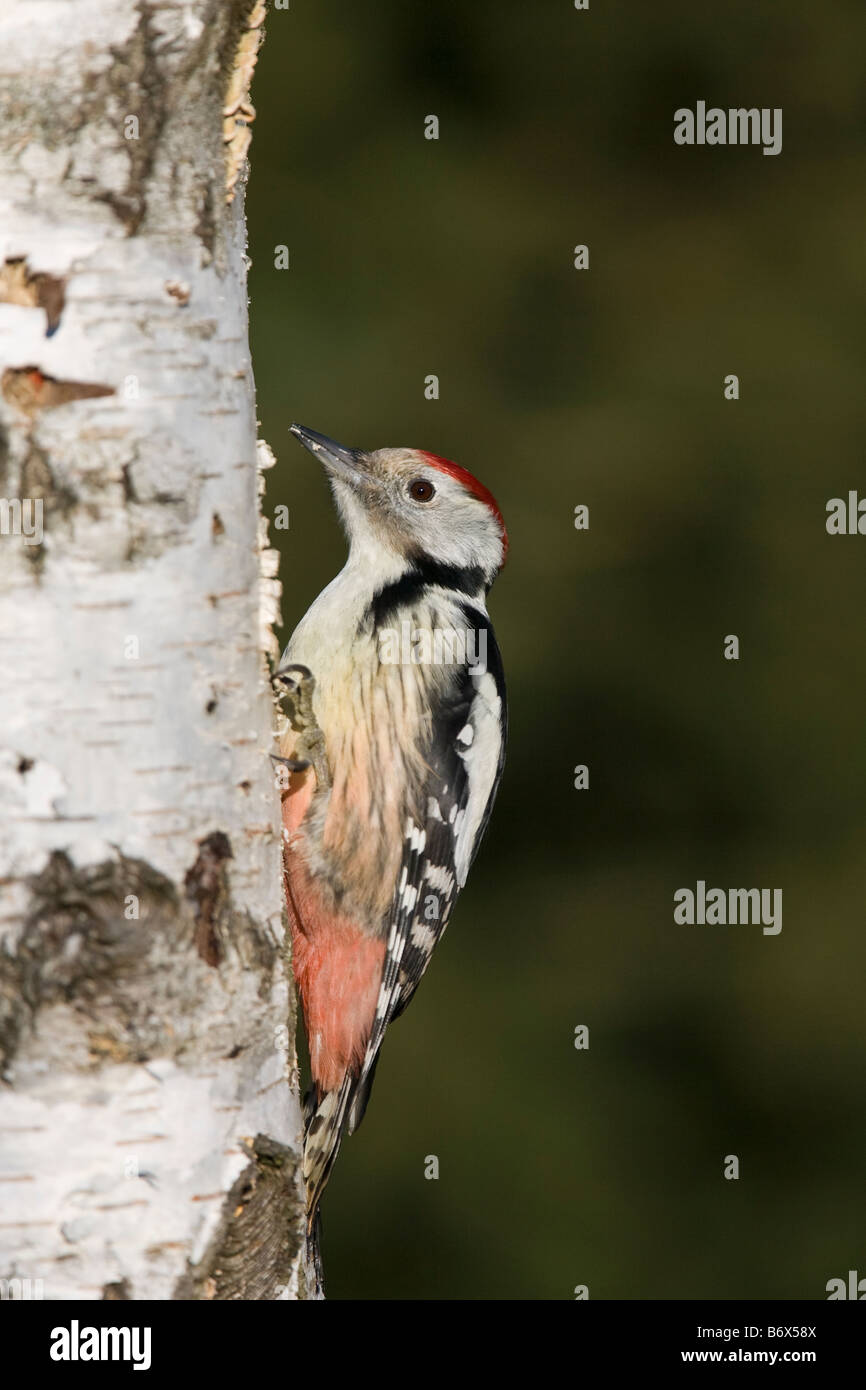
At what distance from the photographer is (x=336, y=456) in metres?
3.20

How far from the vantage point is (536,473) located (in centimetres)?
516

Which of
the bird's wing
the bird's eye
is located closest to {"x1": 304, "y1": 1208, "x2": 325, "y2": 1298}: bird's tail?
the bird's wing

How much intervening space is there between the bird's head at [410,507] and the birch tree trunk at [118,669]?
1.46 meters

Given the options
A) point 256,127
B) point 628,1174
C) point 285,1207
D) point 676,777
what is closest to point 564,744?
point 676,777

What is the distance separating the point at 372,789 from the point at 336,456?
0.76 meters

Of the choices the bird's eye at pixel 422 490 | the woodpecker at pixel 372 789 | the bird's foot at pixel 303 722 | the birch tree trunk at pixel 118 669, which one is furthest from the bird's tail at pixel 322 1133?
the bird's eye at pixel 422 490

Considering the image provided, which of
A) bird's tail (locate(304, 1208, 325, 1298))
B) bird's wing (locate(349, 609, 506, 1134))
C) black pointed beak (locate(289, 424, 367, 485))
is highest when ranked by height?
black pointed beak (locate(289, 424, 367, 485))

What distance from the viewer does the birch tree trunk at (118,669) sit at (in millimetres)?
1523

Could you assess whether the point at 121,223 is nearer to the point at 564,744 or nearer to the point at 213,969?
the point at 213,969

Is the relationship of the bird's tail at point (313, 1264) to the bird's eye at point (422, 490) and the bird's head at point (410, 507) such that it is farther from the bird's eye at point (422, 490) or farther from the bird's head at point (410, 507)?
the bird's eye at point (422, 490)

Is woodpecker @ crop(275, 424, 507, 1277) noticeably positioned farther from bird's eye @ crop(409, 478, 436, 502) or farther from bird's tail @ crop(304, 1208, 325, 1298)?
bird's tail @ crop(304, 1208, 325, 1298)

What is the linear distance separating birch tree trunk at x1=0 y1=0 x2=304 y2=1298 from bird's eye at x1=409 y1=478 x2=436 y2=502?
150cm

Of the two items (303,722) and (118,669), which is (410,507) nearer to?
(303,722)

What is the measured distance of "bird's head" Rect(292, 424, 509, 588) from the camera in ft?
10.3
